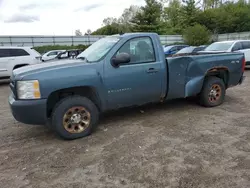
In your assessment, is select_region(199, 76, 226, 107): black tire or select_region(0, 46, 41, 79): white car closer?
select_region(199, 76, 226, 107): black tire

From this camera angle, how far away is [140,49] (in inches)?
187

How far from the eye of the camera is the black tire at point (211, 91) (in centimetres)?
569

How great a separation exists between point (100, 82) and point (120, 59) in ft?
1.80

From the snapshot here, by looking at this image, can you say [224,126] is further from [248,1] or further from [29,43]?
[248,1]

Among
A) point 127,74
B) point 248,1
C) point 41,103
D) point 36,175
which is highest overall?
point 248,1

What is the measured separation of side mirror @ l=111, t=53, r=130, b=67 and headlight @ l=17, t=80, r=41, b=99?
4.52 ft

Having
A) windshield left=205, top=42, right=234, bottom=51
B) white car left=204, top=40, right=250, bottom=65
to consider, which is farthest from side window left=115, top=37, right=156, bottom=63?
windshield left=205, top=42, right=234, bottom=51

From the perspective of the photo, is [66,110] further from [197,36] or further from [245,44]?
[197,36]

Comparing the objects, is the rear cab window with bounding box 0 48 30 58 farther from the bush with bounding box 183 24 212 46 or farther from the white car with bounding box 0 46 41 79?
the bush with bounding box 183 24 212 46

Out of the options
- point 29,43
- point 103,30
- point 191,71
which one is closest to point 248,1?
point 103,30

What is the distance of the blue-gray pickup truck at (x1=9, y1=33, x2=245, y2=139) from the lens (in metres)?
3.86

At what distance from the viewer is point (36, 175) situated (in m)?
3.09

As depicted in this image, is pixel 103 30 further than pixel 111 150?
Yes

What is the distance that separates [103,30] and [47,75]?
55914 millimetres
